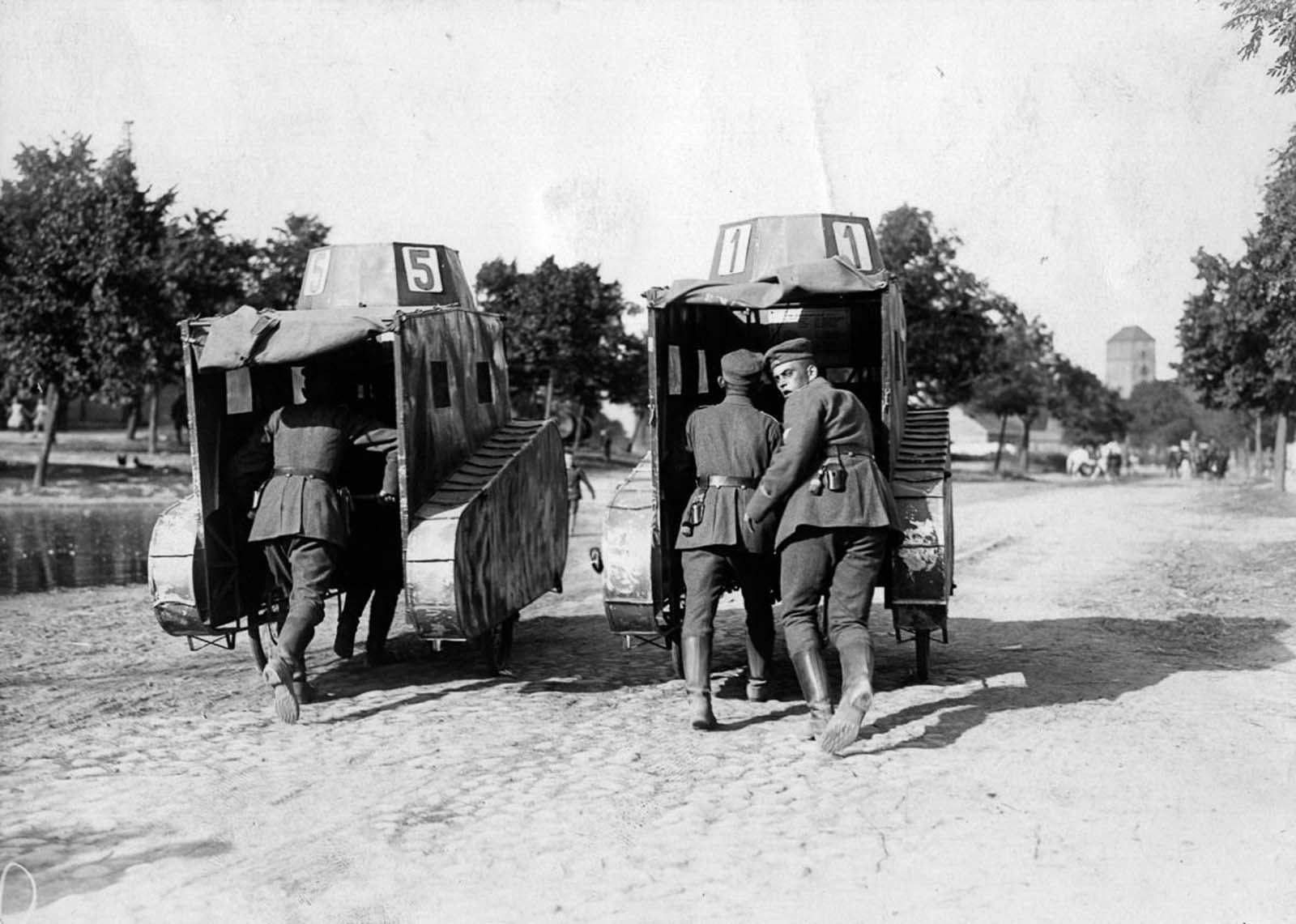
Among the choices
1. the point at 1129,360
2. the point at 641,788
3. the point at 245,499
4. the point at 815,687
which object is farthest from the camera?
the point at 1129,360

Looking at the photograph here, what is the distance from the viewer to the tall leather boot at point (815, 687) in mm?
7484

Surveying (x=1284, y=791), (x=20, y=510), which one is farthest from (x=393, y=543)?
(x=20, y=510)

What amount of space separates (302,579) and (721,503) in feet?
8.89

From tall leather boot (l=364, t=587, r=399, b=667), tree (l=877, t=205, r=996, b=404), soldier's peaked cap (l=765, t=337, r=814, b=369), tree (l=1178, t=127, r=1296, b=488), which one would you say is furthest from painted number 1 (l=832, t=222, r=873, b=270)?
tree (l=877, t=205, r=996, b=404)

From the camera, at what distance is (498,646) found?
9.84m

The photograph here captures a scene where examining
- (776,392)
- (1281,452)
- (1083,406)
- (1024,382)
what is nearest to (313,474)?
(776,392)

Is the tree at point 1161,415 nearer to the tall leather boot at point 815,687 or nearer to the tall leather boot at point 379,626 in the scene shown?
the tall leather boot at point 379,626

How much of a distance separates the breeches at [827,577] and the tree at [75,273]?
25188 millimetres

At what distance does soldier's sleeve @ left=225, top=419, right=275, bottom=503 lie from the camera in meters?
8.91

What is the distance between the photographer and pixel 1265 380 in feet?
110

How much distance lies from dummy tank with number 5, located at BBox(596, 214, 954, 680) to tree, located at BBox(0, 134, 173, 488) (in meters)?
22.5

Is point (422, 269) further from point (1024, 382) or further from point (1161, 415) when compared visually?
point (1161, 415)

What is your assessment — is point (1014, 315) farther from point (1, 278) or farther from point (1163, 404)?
point (1163, 404)

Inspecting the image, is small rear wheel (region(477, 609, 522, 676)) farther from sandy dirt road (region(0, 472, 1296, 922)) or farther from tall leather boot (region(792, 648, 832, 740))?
tall leather boot (region(792, 648, 832, 740))
